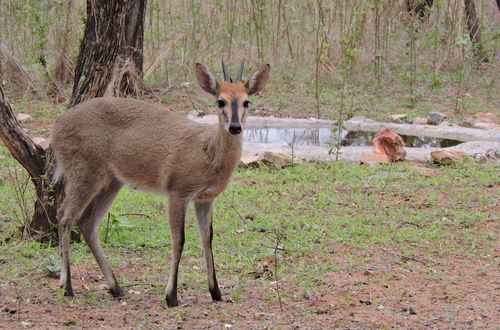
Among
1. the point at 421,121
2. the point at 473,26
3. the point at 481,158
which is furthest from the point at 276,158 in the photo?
the point at 473,26

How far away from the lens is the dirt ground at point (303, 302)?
466 centimetres

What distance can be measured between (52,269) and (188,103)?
666 cm

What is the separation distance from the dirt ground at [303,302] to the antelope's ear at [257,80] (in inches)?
56.1

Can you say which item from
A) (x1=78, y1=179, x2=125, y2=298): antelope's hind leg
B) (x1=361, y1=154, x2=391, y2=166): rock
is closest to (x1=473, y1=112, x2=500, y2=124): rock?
(x1=361, y1=154, x2=391, y2=166): rock

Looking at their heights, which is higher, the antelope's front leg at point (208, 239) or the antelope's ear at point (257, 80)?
the antelope's ear at point (257, 80)

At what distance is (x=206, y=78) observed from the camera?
527 cm

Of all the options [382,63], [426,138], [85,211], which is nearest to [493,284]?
[85,211]

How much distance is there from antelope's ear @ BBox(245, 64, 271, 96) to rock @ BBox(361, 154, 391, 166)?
3792mm

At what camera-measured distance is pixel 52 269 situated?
5.51 m

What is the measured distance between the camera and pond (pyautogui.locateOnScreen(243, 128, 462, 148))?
10.3m

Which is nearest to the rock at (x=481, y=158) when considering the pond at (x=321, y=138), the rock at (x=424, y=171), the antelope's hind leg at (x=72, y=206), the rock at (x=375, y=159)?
the rock at (x=424, y=171)

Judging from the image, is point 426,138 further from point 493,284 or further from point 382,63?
point 493,284

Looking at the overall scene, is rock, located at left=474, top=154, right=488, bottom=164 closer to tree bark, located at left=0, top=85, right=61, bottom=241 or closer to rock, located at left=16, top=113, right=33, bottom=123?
tree bark, located at left=0, top=85, right=61, bottom=241

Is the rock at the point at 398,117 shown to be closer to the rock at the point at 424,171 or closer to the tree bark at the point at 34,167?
the rock at the point at 424,171
